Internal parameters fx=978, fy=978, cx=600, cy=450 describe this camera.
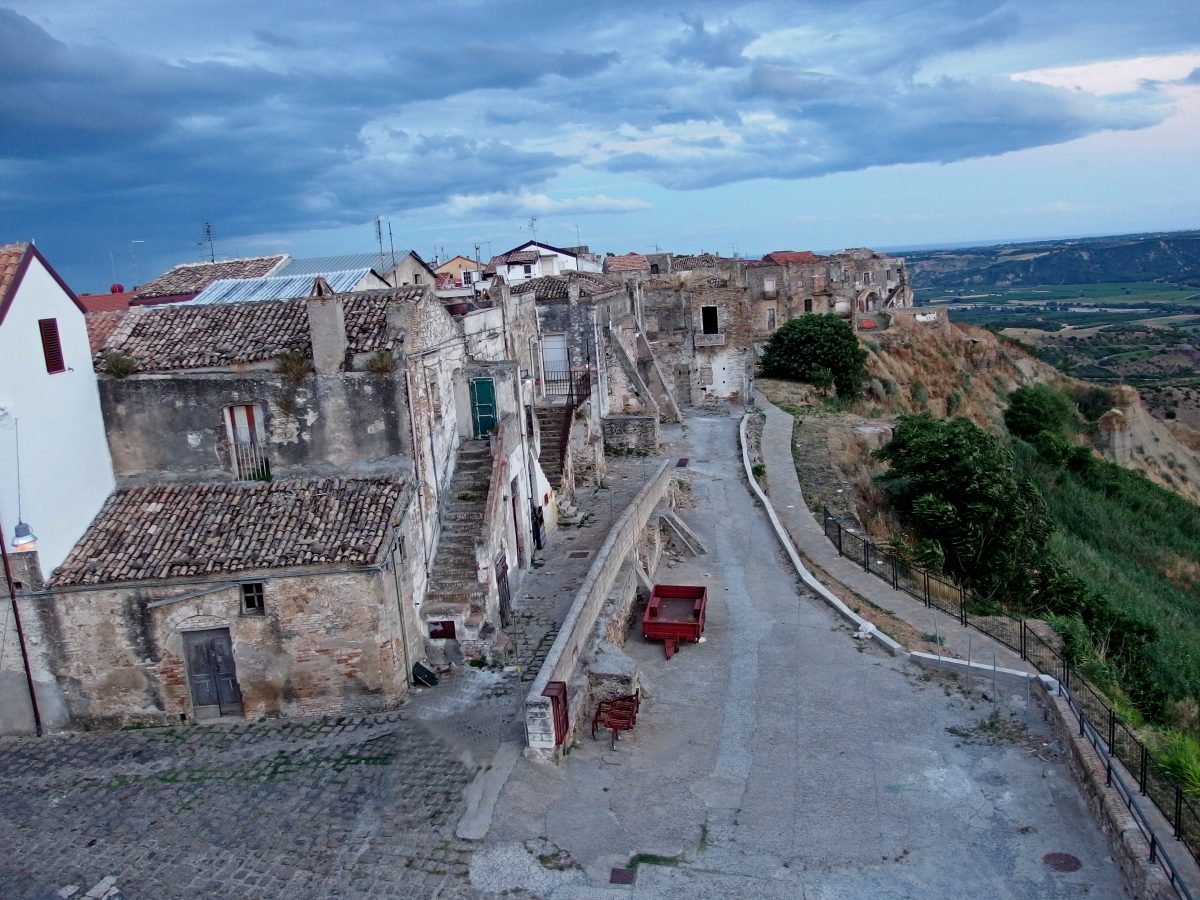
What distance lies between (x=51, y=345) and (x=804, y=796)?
45.9 ft

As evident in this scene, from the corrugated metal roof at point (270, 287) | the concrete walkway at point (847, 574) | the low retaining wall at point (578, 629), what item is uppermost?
the corrugated metal roof at point (270, 287)

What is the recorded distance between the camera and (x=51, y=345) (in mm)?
16266

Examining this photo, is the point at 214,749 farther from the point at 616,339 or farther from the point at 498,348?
the point at 616,339

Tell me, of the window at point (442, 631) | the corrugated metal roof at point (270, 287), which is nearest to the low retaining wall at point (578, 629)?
the window at point (442, 631)

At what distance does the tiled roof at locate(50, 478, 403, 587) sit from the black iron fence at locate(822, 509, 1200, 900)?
11335 millimetres

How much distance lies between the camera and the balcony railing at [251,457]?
17.7m

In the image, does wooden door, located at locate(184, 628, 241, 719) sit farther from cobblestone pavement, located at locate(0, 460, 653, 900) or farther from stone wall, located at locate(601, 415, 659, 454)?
stone wall, located at locate(601, 415, 659, 454)

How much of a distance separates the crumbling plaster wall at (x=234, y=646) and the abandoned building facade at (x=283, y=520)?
0.03m

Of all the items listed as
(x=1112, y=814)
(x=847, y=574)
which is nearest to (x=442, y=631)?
(x=1112, y=814)

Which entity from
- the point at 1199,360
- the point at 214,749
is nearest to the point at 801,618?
the point at 214,749

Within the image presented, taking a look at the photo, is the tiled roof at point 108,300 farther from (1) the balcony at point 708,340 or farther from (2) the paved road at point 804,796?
(1) the balcony at point 708,340

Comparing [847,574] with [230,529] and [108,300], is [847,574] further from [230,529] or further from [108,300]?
[108,300]

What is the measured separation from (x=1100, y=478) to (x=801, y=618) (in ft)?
103

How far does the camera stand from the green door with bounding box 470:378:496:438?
866 inches
